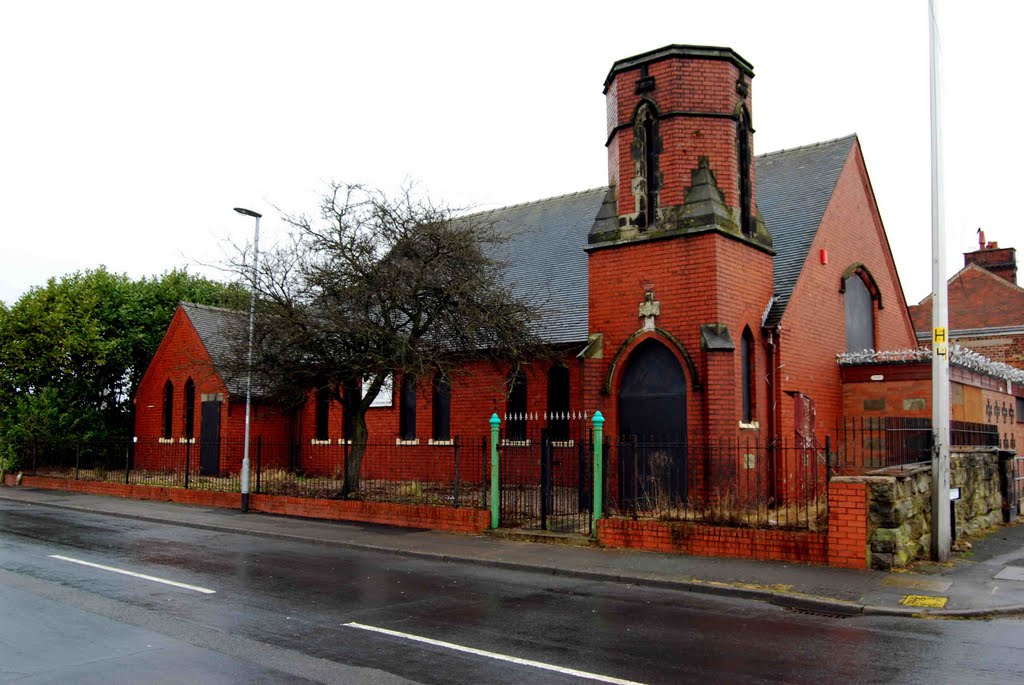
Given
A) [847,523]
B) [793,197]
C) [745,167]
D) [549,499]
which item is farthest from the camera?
[793,197]

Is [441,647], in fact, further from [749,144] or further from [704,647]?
[749,144]

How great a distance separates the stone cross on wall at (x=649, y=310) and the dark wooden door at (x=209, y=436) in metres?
18.0

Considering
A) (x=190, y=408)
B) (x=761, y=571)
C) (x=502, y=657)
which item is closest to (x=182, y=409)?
(x=190, y=408)

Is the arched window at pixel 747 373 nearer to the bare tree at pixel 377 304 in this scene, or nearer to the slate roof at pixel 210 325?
the bare tree at pixel 377 304

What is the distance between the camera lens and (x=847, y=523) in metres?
12.0

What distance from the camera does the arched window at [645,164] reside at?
17109mm

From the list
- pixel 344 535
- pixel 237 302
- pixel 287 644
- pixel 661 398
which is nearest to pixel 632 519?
pixel 661 398

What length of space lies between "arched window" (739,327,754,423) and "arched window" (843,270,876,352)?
19.9ft

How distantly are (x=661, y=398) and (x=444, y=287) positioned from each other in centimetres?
509

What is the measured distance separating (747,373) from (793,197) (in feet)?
24.3

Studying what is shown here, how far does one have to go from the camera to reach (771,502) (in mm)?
16719

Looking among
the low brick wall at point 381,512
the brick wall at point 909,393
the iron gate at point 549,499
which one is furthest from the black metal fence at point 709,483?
the brick wall at point 909,393

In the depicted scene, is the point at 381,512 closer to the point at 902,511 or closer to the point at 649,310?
the point at 649,310

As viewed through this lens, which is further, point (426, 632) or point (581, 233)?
point (581, 233)
